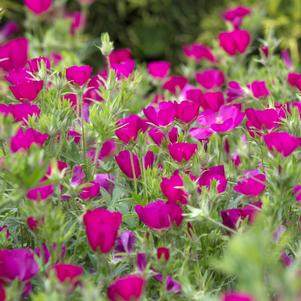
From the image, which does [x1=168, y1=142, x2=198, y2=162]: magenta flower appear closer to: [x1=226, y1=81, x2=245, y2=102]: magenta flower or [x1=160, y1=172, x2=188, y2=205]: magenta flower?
[x1=160, y1=172, x2=188, y2=205]: magenta flower

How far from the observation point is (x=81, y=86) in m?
1.48

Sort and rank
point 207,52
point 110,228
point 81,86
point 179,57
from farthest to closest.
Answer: point 179,57
point 207,52
point 81,86
point 110,228

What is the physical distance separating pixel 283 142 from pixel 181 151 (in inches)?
8.6

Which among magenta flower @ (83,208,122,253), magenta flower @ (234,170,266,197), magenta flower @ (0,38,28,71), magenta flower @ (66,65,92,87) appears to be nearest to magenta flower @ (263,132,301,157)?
magenta flower @ (234,170,266,197)

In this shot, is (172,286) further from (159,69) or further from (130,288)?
(159,69)

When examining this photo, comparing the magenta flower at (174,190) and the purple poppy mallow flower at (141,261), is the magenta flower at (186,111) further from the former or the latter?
the purple poppy mallow flower at (141,261)

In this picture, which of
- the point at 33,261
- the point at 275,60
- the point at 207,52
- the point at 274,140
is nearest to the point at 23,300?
the point at 33,261

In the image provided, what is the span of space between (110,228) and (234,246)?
361 millimetres

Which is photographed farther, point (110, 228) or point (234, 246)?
point (110, 228)

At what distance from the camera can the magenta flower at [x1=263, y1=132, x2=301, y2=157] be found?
1.21 metres

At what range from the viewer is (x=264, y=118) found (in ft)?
4.63

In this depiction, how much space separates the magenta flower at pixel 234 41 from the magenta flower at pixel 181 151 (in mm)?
910

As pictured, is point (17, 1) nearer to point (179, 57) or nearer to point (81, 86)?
point (179, 57)

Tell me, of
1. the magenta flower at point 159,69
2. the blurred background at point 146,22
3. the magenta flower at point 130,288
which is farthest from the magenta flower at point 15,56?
the blurred background at point 146,22
